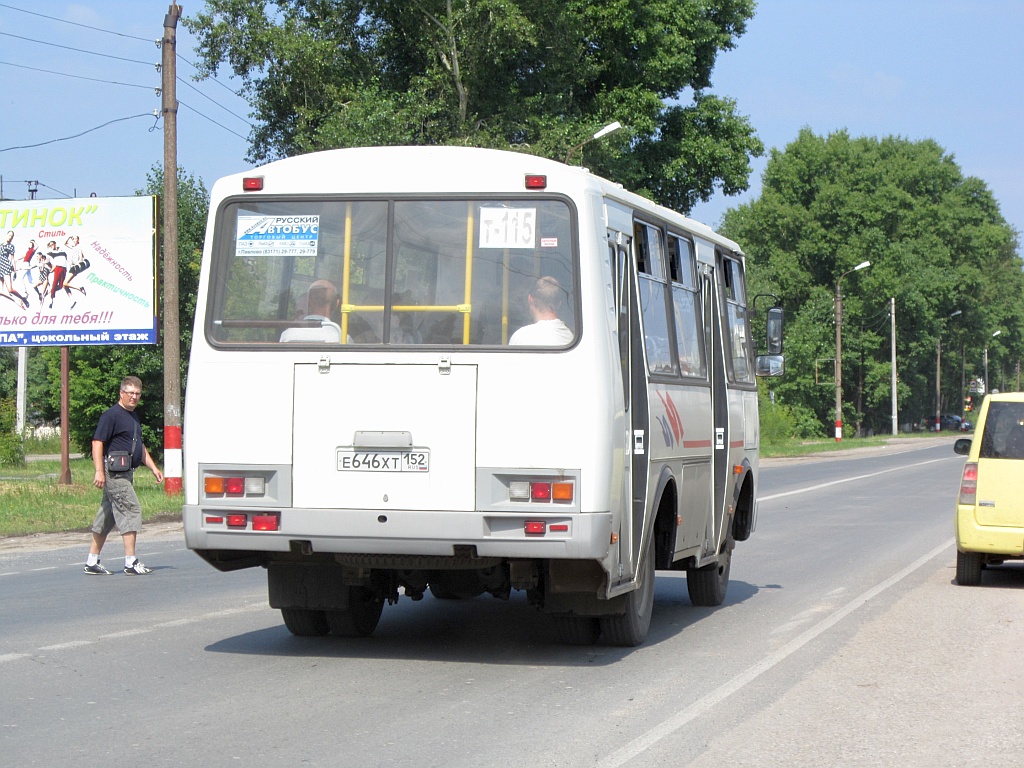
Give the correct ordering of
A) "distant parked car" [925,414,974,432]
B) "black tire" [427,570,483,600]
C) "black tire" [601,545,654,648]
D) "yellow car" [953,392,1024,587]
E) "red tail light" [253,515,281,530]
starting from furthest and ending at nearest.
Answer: "distant parked car" [925,414,974,432], "yellow car" [953,392,1024,587], "black tire" [601,545,654,648], "black tire" [427,570,483,600], "red tail light" [253,515,281,530]

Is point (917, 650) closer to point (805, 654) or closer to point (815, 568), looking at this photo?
point (805, 654)

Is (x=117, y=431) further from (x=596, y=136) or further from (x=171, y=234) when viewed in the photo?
(x=596, y=136)

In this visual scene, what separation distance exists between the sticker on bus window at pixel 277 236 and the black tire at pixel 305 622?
2420 mm

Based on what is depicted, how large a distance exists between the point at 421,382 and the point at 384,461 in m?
0.50

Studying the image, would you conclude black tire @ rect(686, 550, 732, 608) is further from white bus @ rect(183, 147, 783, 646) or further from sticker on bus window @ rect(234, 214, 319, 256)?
sticker on bus window @ rect(234, 214, 319, 256)

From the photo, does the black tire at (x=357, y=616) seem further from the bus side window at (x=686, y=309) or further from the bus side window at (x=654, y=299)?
the bus side window at (x=686, y=309)

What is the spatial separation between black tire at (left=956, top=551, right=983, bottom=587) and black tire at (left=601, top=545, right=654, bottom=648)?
518 centimetres

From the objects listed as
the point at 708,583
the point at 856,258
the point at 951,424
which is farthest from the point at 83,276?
the point at 951,424

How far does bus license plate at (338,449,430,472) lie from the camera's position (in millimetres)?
8359

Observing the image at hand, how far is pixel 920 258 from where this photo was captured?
9188 centimetres

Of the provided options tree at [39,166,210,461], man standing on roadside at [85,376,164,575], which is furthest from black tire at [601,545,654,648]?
tree at [39,166,210,461]

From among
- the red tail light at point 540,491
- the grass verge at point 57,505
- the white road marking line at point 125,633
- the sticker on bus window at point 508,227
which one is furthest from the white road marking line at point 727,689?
the grass verge at point 57,505

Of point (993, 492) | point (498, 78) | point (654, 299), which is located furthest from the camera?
point (498, 78)

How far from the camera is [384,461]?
8.41 m
